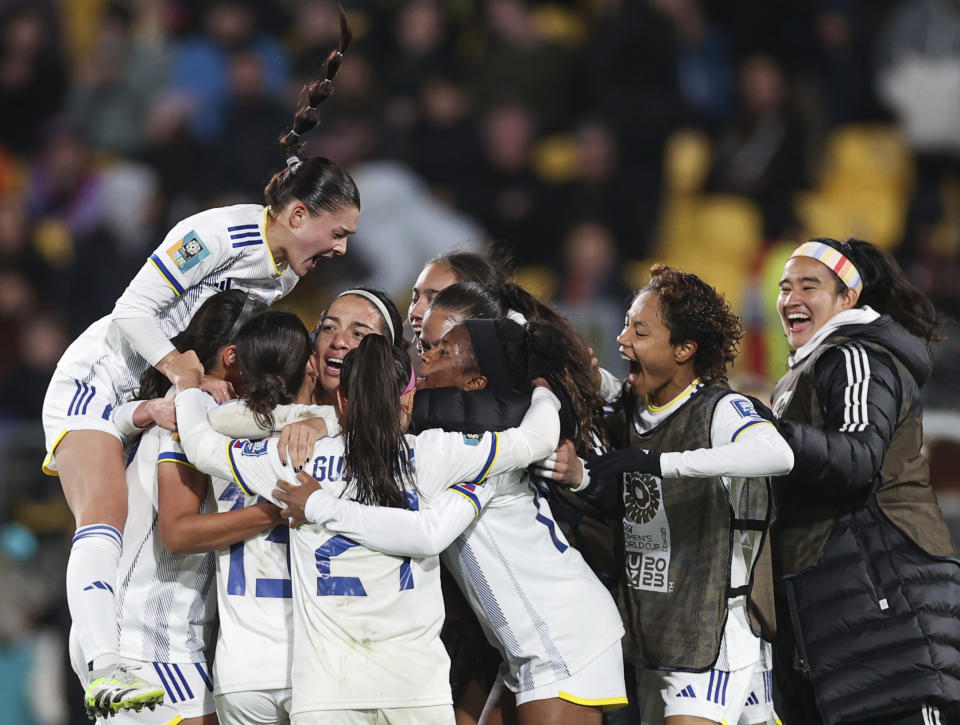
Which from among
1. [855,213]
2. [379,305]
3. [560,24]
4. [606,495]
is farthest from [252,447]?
[560,24]

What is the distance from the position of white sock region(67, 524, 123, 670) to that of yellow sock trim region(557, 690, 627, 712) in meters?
1.31

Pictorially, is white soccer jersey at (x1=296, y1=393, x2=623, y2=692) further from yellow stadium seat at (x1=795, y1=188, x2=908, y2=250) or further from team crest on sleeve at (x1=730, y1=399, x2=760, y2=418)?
yellow stadium seat at (x1=795, y1=188, x2=908, y2=250)

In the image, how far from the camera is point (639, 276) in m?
9.66

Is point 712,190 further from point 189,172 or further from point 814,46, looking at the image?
point 189,172

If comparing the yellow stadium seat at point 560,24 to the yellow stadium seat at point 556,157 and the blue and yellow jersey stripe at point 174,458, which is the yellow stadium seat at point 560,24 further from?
the blue and yellow jersey stripe at point 174,458

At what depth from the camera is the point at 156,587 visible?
4.04 meters

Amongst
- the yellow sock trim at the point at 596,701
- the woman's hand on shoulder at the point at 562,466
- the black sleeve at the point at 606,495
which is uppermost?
the woman's hand on shoulder at the point at 562,466

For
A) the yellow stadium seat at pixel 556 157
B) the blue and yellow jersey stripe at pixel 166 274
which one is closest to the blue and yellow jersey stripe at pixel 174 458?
the blue and yellow jersey stripe at pixel 166 274

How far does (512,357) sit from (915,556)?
1.40 meters

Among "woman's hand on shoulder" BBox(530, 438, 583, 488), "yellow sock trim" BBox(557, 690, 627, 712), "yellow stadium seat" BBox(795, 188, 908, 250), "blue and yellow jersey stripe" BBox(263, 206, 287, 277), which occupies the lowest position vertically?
"yellow sock trim" BBox(557, 690, 627, 712)

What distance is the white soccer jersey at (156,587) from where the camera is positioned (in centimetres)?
397

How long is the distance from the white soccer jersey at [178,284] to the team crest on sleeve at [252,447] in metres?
0.60

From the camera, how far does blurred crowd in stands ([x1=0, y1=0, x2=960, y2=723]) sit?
383 inches

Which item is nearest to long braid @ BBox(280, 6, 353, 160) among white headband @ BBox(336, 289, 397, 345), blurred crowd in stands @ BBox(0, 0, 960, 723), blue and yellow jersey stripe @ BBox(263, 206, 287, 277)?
blue and yellow jersey stripe @ BBox(263, 206, 287, 277)
